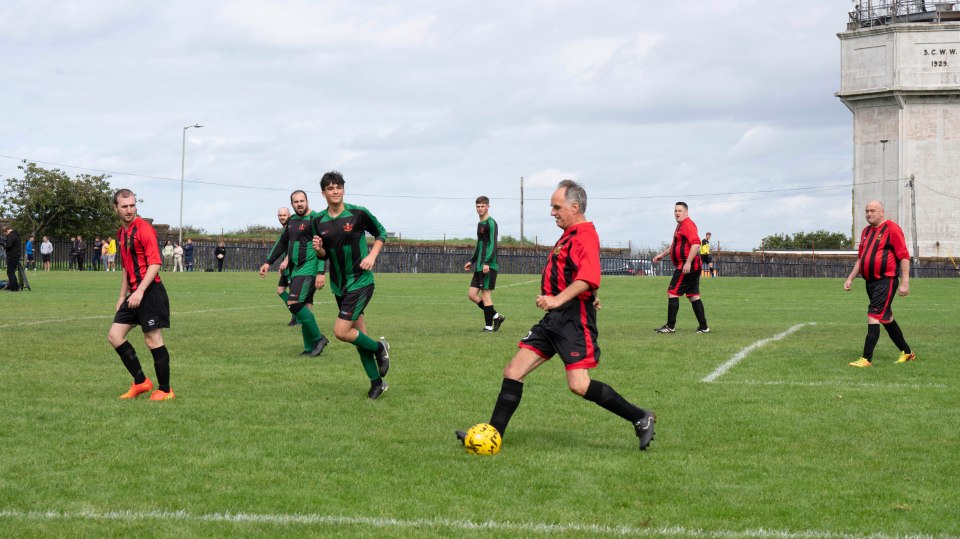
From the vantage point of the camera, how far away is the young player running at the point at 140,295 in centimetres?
945

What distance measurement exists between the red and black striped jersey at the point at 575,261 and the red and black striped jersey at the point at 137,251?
381 cm

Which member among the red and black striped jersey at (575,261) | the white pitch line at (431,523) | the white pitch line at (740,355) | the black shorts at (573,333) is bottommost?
the white pitch line at (431,523)

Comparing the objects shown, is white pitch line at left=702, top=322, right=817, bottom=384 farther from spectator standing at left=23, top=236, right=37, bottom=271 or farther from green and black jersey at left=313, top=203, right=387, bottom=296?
spectator standing at left=23, top=236, right=37, bottom=271

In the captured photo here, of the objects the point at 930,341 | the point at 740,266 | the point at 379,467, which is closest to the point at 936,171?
the point at 740,266

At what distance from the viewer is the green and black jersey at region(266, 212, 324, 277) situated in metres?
14.0

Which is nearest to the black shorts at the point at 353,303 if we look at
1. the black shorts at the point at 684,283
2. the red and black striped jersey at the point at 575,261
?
the red and black striped jersey at the point at 575,261

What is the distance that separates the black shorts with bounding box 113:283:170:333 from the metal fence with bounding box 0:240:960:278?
52.5m

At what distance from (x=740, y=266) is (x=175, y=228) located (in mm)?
36640

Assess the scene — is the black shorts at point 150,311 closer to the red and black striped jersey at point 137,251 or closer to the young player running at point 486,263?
the red and black striped jersey at point 137,251

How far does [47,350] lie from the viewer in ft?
45.2

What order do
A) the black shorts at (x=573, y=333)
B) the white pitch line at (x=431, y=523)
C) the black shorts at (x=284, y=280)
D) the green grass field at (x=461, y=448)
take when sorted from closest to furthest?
the white pitch line at (x=431, y=523) < the green grass field at (x=461, y=448) < the black shorts at (x=573, y=333) < the black shorts at (x=284, y=280)

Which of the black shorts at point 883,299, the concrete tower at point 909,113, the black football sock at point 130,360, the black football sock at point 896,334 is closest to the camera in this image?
the black football sock at point 130,360

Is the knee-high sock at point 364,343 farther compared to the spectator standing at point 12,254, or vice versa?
the spectator standing at point 12,254

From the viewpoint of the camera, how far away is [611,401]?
24.7 ft
